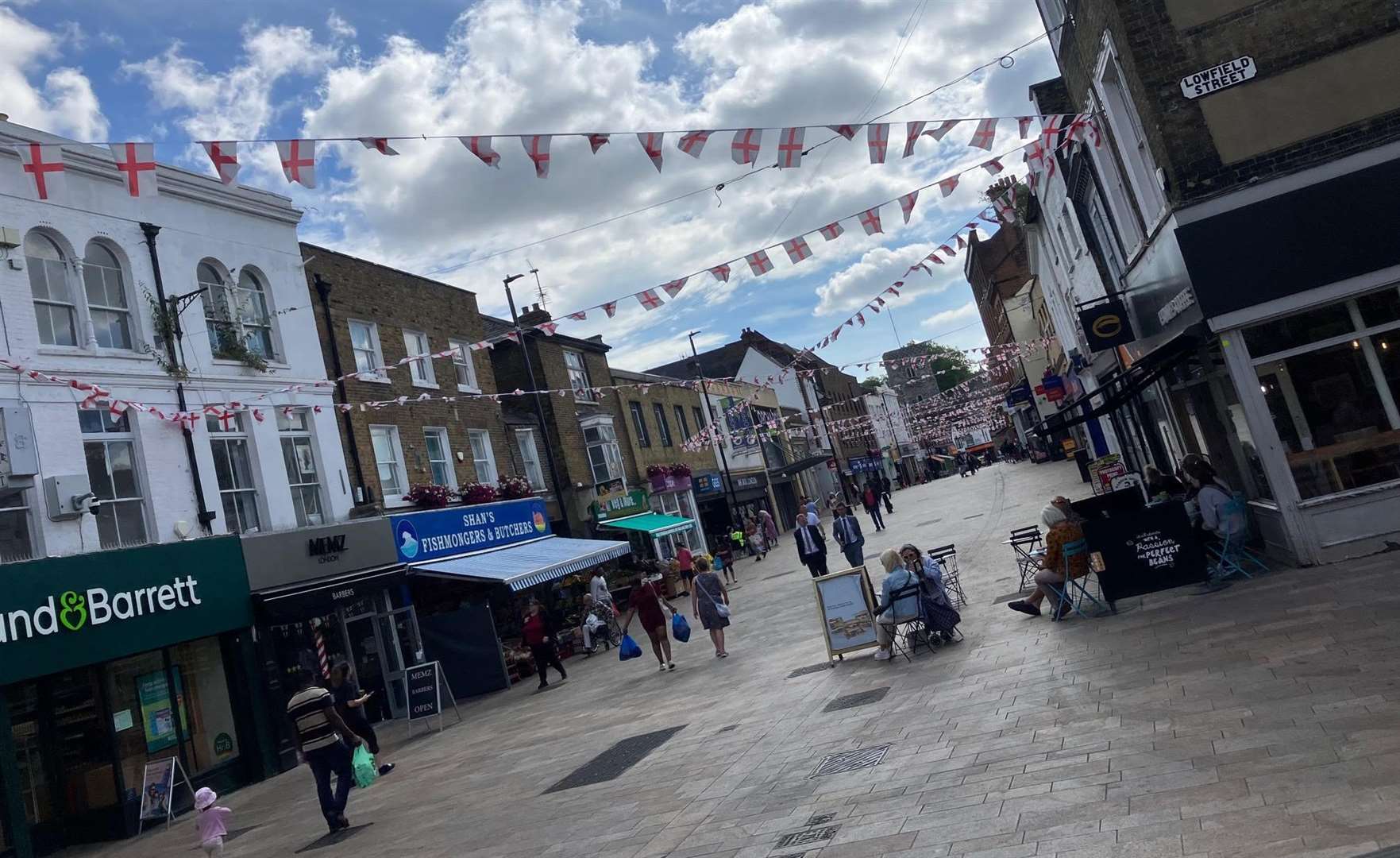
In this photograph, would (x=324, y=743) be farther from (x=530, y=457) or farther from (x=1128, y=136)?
(x=530, y=457)

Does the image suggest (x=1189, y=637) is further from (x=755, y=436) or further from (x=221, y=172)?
(x=755, y=436)

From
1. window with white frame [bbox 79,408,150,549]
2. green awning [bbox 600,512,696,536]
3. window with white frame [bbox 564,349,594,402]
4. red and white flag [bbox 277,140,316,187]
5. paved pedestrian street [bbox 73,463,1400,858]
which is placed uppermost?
window with white frame [bbox 564,349,594,402]

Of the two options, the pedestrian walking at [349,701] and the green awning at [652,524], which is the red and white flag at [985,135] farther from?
the green awning at [652,524]

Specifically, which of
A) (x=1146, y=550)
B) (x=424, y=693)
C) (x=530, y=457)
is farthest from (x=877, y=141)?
(x=530, y=457)

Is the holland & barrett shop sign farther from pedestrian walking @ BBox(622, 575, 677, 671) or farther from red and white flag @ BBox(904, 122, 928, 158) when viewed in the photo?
red and white flag @ BBox(904, 122, 928, 158)

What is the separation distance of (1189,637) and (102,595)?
12.7 meters

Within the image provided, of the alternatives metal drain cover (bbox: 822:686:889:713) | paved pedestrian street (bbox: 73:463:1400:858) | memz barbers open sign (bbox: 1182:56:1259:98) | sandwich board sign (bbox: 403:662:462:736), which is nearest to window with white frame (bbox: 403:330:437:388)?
sandwich board sign (bbox: 403:662:462:736)

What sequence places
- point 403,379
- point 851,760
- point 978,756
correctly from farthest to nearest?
point 403,379, point 851,760, point 978,756

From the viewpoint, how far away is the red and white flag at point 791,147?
11148 millimetres

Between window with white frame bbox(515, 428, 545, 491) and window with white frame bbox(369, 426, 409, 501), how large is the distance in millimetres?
6504

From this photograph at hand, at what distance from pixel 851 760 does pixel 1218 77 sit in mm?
8758

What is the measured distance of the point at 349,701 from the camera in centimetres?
1164

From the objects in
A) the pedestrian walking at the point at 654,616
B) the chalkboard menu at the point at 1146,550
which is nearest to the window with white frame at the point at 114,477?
the pedestrian walking at the point at 654,616

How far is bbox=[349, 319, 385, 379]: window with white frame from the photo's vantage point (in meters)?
20.3
